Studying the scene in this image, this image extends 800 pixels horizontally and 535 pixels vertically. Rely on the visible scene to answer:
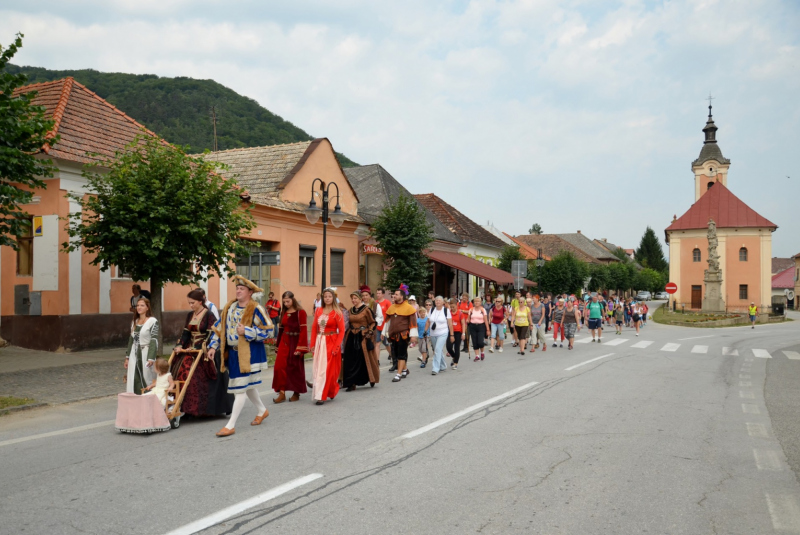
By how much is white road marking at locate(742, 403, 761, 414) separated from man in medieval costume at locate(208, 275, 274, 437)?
698cm

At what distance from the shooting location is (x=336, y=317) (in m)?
9.66

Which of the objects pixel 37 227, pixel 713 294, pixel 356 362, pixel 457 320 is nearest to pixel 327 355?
pixel 356 362

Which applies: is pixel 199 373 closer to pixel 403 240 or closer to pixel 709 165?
pixel 403 240

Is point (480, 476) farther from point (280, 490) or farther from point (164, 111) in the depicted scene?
point (164, 111)

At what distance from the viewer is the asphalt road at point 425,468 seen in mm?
4488

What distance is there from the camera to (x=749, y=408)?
375 inches

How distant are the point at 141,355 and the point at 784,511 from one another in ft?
22.9

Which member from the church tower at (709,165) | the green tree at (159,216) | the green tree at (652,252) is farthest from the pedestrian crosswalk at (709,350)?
the green tree at (652,252)

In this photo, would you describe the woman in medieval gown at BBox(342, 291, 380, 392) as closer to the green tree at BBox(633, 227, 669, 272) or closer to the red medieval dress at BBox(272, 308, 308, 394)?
the red medieval dress at BBox(272, 308, 308, 394)

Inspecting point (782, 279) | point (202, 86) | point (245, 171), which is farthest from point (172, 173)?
point (782, 279)

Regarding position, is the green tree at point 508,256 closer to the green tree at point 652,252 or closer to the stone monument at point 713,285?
the stone monument at point 713,285

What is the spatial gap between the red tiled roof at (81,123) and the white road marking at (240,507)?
11.7 metres

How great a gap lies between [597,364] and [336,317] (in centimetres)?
825

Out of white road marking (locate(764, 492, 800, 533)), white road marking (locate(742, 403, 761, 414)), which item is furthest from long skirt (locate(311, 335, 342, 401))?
white road marking (locate(742, 403, 761, 414))
